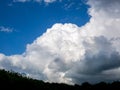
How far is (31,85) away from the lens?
101 feet

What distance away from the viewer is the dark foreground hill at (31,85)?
95.9 ft

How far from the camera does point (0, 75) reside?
30.3 metres

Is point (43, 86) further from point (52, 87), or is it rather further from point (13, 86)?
point (13, 86)

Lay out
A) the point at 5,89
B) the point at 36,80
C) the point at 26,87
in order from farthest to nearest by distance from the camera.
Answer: the point at 36,80 → the point at 26,87 → the point at 5,89

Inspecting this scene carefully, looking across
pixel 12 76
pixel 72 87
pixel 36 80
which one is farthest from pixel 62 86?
pixel 12 76

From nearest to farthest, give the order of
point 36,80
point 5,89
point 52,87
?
1. point 5,89
2. point 52,87
3. point 36,80

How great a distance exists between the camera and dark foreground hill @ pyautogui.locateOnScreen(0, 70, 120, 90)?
95.9 ft

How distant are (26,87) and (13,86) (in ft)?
5.26

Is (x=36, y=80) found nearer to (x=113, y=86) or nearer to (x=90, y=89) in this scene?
(x=90, y=89)

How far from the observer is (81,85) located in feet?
110

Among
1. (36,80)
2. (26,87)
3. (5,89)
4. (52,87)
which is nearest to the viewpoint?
(5,89)

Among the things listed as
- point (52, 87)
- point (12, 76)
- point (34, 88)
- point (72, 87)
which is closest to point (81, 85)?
point (72, 87)

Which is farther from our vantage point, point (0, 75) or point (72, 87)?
point (72, 87)

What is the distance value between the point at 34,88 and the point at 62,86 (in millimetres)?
3914
